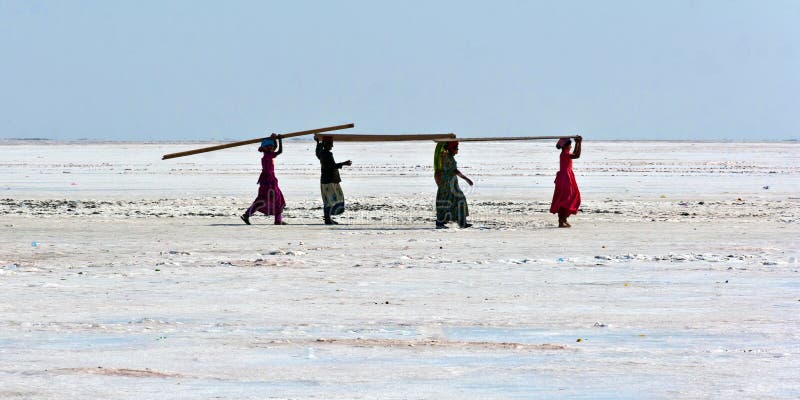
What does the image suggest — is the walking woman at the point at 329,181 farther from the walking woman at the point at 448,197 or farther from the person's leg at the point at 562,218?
the person's leg at the point at 562,218

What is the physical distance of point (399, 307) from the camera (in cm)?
1047

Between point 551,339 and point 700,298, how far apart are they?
2509 mm

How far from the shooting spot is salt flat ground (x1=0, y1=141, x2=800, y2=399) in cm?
757

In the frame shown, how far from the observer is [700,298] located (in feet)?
36.0

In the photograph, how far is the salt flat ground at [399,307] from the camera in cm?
757

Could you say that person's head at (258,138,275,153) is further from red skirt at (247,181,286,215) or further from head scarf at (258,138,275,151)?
red skirt at (247,181,286,215)

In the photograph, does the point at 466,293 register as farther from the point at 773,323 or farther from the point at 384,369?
the point at 384,369

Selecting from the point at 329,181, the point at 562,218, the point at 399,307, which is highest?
the point at 329,181

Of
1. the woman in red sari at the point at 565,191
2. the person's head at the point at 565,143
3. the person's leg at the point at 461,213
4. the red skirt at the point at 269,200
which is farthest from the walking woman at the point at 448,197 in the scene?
the red skirt at the point at 269,200

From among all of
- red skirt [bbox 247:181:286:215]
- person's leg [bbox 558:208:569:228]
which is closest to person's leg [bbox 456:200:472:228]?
person's leg [bbox 558:208:569:228]

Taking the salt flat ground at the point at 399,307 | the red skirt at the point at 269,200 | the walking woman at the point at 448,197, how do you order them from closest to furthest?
the salt flat ground at the point at 399,307 < the walking woman at the point at 448,197 < the red skirt at the point at 269,200

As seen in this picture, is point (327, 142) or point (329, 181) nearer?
point (327, 142)

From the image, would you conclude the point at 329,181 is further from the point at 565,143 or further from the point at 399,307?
the point at 399,307

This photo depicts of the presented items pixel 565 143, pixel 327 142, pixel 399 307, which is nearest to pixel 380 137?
pixel 327 142
